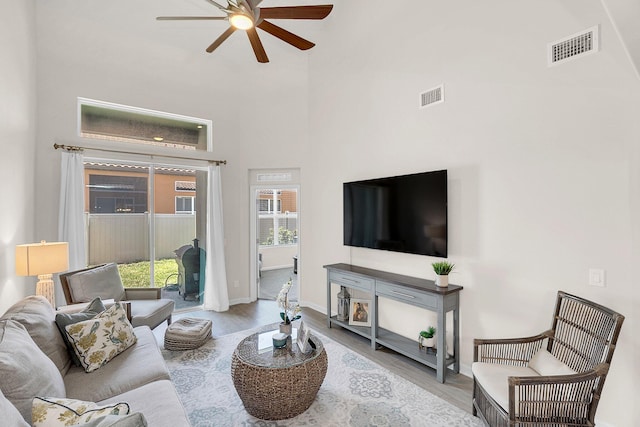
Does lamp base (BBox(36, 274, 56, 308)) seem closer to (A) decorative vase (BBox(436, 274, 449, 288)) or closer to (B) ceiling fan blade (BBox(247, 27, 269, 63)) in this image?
(B) ceiling fan blade (BBox(247, 27, 269, 63))

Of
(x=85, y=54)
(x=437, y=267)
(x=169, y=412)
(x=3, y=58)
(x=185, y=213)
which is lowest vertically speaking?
(x=169, y=412)

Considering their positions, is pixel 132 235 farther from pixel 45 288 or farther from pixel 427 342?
pixel 427 342

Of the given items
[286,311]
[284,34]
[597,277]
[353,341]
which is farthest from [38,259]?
[597,277]

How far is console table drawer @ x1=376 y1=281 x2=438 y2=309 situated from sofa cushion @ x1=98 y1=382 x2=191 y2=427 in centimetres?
220

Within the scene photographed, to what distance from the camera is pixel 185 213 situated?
5141 mm

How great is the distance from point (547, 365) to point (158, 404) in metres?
2.45

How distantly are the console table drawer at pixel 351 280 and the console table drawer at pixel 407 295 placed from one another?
0.16 meters

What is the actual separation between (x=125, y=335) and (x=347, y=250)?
281cm

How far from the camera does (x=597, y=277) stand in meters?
2.24

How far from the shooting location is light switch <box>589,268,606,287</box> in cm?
221

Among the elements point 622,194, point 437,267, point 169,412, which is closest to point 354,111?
point 437,267

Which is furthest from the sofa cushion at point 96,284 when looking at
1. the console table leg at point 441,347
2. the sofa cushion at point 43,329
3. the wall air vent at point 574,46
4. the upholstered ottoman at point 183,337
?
the wall air vent at point 574,46

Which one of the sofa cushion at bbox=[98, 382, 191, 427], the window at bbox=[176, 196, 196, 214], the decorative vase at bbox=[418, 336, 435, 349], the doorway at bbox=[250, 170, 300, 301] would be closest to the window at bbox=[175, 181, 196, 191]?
the window at bbox=[176, 196, 196, 214]

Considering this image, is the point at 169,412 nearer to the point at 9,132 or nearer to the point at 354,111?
the point at 9,132
